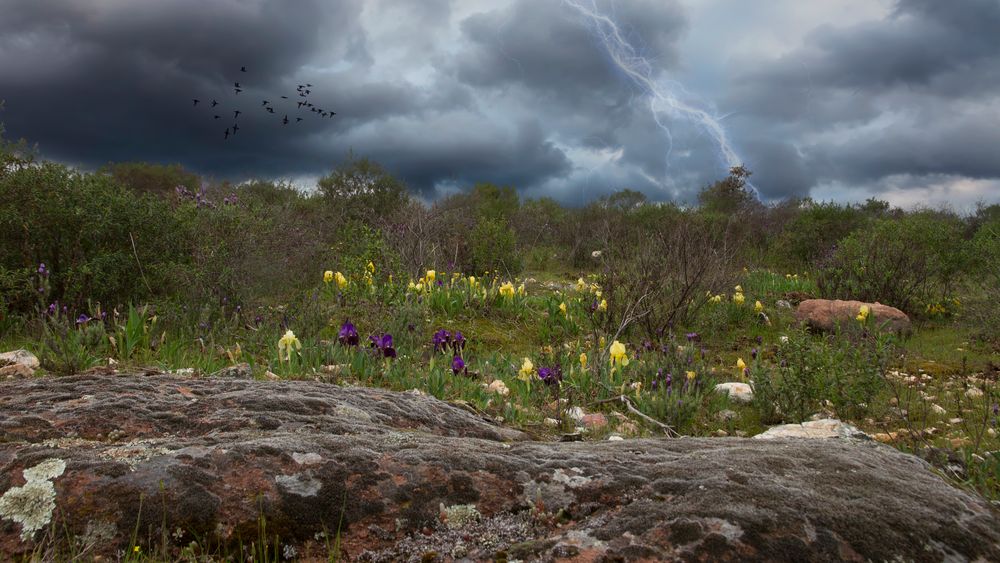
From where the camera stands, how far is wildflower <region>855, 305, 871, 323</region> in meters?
9.72

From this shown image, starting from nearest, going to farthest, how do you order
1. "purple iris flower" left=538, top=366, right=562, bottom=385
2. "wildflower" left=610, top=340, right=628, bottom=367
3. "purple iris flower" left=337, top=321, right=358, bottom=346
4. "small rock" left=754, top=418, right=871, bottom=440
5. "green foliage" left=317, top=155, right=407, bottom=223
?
"small rock" left=754, top=418, right=871, bottom=440
"purple iris flower" left=538, top=366, right=562, bottom=385
"purple iris flower" left=337, top=321, right=358, bottom=346
"wildflower" left=610, top=340, right=628, bottom=367
"green foliage" left=317, top=155, right=407, bottom=223

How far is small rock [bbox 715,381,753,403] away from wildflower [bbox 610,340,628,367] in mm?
944

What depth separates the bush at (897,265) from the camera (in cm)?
1230

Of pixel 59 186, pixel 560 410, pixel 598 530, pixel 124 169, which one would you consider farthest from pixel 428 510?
pixel 124 169

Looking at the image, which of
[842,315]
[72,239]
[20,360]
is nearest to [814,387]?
[842,315]

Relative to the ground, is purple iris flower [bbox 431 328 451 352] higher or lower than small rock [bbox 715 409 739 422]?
higher

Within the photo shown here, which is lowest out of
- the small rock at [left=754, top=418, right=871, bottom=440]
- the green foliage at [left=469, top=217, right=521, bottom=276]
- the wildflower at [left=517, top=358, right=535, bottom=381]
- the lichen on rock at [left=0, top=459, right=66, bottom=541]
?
the small rock at [left=754, top=418, right=871, bottom=440]

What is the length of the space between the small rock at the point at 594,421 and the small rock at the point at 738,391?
1.84 m

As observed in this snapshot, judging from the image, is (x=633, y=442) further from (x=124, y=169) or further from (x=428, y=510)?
(x=124, y=169)

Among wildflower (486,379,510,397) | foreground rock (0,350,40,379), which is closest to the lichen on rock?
foreground rock (0,350,40,379)

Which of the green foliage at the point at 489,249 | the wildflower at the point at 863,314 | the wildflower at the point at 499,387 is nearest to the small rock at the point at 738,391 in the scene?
the wildflower at the point at 499,387

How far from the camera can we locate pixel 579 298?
10.9 m

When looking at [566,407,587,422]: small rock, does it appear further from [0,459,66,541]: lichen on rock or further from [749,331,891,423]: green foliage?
[0,459,66,541]: lichen on rock

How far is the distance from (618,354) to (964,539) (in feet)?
14.8
